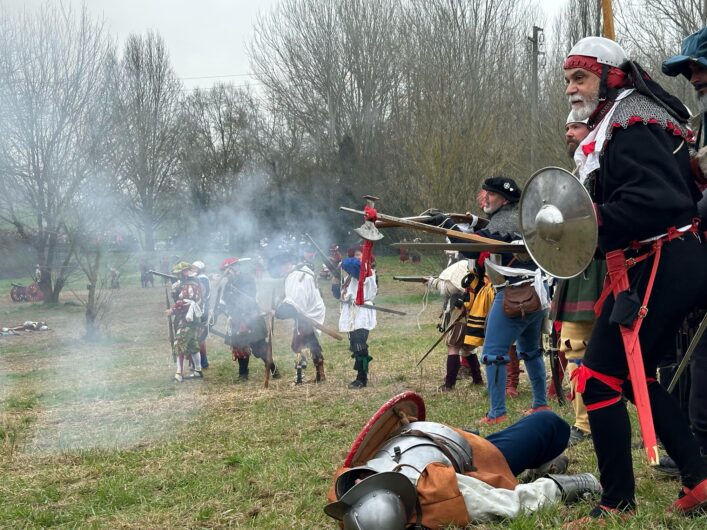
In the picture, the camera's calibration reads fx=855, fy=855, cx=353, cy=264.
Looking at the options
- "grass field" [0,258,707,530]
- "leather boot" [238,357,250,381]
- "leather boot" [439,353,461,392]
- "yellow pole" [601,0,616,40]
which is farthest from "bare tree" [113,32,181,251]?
"yellow pole" [601,0,616,40]

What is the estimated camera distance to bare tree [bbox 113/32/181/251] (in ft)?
53.6

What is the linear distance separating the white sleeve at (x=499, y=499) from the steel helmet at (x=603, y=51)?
178cm

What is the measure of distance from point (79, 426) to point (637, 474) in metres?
5.15

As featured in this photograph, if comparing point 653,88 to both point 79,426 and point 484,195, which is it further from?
point 79,426

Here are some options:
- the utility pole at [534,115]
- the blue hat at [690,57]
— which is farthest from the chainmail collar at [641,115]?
the utility pole at [534,115]

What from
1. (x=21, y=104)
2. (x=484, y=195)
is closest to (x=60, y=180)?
(x=21, y=104)

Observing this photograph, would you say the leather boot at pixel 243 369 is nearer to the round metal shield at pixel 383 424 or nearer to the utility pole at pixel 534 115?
A: the round metal shield at pixel 383 424

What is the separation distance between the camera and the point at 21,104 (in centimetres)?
1460

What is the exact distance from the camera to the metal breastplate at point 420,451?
3.58m

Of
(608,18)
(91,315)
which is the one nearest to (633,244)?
(608,18)

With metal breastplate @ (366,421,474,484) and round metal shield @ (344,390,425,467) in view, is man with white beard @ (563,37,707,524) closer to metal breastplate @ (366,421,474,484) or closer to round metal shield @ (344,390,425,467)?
metal breastplate @ (366,421,474,484)

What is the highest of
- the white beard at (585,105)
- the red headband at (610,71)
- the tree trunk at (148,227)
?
the red headband at (610,71)

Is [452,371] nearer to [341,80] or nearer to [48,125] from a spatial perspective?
[48,125]

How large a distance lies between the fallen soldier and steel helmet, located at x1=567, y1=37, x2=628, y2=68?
5.59 feet
